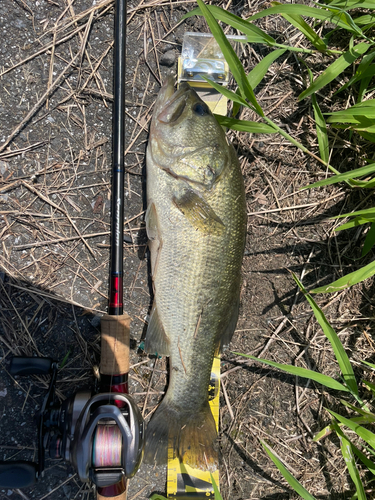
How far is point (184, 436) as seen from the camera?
222cm

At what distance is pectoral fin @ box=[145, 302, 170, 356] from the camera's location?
2207 mm

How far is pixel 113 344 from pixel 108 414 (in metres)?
0.45

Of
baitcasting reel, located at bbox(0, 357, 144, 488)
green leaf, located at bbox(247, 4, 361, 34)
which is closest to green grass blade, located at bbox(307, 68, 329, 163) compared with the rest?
green leaf, located at bbox(247, 4, 361, 34)

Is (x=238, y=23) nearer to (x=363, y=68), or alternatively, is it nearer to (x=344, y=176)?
(x=363, y=68)

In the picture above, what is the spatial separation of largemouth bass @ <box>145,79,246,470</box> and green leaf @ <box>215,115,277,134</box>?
0.40ft

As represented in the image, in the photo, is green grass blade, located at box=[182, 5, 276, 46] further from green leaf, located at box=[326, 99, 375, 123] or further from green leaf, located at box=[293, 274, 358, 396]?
green leaf, located at box=[293, 274, 358, 396]

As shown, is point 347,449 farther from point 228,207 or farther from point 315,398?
point 228,207

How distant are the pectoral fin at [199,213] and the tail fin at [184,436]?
1.21m

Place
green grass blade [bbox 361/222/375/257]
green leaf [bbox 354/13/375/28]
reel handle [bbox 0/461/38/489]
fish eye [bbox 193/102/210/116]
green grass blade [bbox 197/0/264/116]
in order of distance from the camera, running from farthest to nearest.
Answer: green grass blade [bbox 361/222/375/257]
green leaf [bbox 354/13/375/28]
fish eye [bbox 193/102/210/116]
reel handle [bbox 0/461/38/489]
green grass blade [bbox 197/0/264/116]

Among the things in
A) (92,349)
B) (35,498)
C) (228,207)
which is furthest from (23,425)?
(228,207)

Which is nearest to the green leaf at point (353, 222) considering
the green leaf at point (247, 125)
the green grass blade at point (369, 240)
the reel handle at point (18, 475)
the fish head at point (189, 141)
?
the green grass blade at point (369, 240)

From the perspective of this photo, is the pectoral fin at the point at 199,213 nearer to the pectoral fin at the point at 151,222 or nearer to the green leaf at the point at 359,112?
the pectoral fin at the point at 151,222

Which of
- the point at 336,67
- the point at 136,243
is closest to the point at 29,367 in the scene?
the point at 136,243

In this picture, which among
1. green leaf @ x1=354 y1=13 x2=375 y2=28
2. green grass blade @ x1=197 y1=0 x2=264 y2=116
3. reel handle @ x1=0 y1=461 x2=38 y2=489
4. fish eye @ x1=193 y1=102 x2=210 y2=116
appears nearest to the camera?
green grass blade @ x1=197 y1=0 x2=264 y2=116
